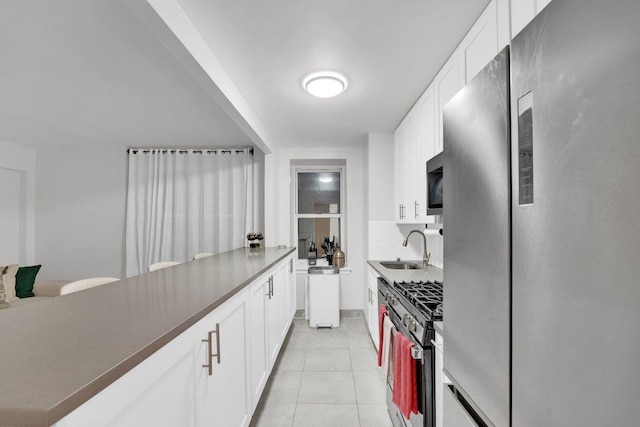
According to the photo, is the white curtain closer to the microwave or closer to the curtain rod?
the curtain rod

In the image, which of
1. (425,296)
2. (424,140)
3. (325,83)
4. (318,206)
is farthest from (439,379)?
(318,206)

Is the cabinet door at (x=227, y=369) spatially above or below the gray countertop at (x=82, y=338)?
below

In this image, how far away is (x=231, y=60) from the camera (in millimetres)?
2051

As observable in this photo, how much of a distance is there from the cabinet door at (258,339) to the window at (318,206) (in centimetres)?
250

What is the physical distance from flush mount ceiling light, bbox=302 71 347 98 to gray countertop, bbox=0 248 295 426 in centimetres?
157

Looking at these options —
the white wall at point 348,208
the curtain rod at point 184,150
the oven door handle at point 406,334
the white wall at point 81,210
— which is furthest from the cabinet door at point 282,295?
the white wall at point 81,210

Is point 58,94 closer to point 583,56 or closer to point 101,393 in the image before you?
point 101,393

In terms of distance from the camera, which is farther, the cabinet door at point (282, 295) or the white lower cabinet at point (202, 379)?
the cabinet door at point (282, 295)

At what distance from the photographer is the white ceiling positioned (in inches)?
62.1

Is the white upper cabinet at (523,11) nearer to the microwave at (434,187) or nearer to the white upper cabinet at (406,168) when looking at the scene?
the microwave at (434,187)

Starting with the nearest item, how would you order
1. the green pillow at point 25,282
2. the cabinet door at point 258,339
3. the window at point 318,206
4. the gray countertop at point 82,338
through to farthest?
the gray countertop at point 82,338 < the cabinet door at point 258,339 < the green pillow at point 25,282 < the window at point 318,206

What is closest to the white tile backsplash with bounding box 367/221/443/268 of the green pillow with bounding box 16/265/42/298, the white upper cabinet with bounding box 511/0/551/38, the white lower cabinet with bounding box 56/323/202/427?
the white upper cabinet with bounding box 511/0/551/38

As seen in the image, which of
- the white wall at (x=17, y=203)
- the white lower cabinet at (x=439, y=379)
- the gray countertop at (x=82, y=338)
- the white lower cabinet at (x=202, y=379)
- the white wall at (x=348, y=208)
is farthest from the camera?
the white wall at (x=348, y=208)

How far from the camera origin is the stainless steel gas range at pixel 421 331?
1346mm
